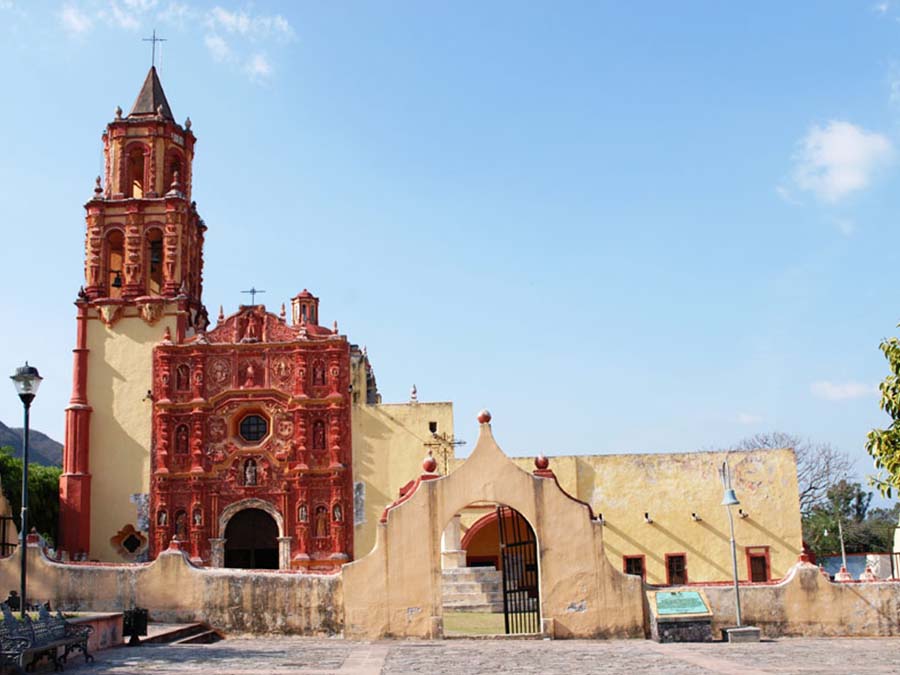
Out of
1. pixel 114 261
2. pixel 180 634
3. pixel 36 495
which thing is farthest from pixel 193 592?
pixel 114 261

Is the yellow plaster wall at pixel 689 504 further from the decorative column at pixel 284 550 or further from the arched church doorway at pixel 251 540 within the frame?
the arched church doorway at pixel 251 540

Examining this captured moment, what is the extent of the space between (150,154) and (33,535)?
18.0 metres

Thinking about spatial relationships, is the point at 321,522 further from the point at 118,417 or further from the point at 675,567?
the point at 675,567

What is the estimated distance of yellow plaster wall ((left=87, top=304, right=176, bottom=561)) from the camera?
33.8 meters

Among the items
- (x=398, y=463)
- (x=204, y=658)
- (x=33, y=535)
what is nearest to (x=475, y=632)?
(x=204, y=658)

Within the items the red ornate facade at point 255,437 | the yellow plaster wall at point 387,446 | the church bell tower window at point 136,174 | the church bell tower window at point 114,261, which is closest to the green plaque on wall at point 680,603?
the yellow plaster wall at point 387,446

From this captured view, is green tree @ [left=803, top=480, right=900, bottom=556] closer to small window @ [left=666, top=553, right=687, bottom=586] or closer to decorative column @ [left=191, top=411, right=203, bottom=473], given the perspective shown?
small window @ [left=666, top=553, right=687, bottom=586]

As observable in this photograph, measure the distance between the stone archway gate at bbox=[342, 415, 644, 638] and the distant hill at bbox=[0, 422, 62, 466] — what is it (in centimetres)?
6143

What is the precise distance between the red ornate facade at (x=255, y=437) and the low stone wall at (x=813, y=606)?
1625 centimetres

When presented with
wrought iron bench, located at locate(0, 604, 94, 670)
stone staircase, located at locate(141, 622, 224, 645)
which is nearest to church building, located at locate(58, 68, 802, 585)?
stone staircase, located at locate(141, 622, 224, 645)

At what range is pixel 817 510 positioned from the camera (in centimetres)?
5644

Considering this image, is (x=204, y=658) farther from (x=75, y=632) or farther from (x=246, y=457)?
(x=246, y=457)

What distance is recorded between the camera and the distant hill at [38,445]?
76.2 metres

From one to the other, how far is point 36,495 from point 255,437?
26.2ft
